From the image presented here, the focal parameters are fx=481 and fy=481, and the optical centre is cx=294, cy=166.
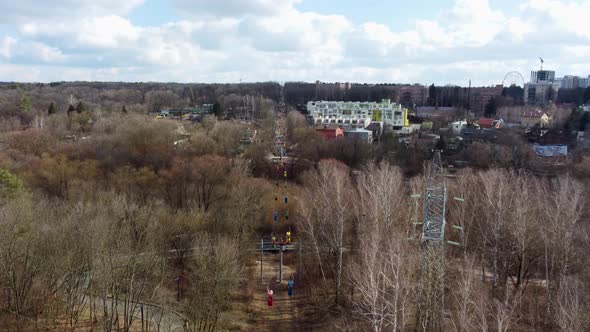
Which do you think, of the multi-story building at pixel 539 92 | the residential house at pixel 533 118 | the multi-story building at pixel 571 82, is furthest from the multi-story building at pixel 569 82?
the residential house at pixel 533 118

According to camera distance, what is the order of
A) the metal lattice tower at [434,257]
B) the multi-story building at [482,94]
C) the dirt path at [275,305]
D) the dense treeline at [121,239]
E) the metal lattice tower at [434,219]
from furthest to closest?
the multi-story building at [482,94] → the dirt path at [275,305] → the dense treeline at [121,239] → the metal lattice tower at [434,257] → the metal lattice tower at [434,219]

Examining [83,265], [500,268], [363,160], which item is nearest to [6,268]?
[83,265]

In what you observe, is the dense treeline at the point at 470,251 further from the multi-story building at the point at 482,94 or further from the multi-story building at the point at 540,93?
the multi-story building at the point at 540,93

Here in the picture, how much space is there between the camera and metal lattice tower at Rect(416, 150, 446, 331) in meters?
10.1

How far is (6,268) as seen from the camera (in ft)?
43.1

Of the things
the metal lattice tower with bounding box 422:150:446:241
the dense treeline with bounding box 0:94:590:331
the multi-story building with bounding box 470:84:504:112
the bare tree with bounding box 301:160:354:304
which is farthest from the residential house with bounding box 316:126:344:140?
the multi-story building with bounding box 470:84:504:112

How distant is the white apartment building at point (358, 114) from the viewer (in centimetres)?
5425

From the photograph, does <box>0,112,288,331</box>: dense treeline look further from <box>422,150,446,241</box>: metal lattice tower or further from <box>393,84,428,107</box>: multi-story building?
<box>393,84,428,107</box>: multi-story building

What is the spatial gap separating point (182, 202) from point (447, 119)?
42979 mm

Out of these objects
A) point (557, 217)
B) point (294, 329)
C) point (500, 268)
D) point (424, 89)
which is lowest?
point (294, 329)

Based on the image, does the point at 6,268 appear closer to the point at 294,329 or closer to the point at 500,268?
the point at 294,329

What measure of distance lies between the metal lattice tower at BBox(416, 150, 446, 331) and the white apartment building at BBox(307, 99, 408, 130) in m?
38.9

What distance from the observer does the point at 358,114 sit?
58.8m

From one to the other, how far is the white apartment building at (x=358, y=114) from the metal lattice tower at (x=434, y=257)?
1531 inches
